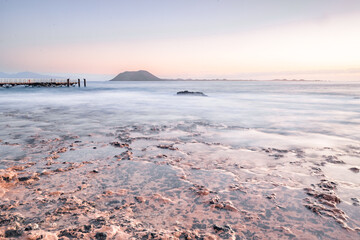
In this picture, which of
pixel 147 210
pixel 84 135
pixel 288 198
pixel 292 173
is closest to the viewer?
pixel 147 210

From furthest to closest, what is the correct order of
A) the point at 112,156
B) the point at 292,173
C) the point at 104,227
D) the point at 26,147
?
the point at 26,147 < the point at 112,156 < the point at 292,173 < the point at 104,227

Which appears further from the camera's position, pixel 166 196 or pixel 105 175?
pixel 105 175

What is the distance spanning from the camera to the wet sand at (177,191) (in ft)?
8.55

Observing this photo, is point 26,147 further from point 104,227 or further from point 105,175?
point 104,227

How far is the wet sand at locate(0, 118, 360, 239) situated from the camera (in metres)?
2.61

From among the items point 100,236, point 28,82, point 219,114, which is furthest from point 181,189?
point 28,82

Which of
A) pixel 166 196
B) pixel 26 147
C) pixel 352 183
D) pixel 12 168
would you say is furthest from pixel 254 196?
pixel 26 147

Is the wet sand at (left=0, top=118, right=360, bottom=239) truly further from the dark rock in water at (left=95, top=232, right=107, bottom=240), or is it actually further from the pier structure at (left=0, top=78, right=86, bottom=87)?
the pier structure at (left=0, top=78, right=86, bottom=87)

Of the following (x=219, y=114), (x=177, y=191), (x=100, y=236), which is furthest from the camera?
(x=219, y=114)

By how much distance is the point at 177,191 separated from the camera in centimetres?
359

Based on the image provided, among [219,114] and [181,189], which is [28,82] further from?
[181,189]

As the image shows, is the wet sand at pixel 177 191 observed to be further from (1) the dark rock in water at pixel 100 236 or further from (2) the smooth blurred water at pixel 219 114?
(2) the smooth blurred water at pixel 219 114

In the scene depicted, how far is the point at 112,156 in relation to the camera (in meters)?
5.25

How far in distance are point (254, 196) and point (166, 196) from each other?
4.32ft
